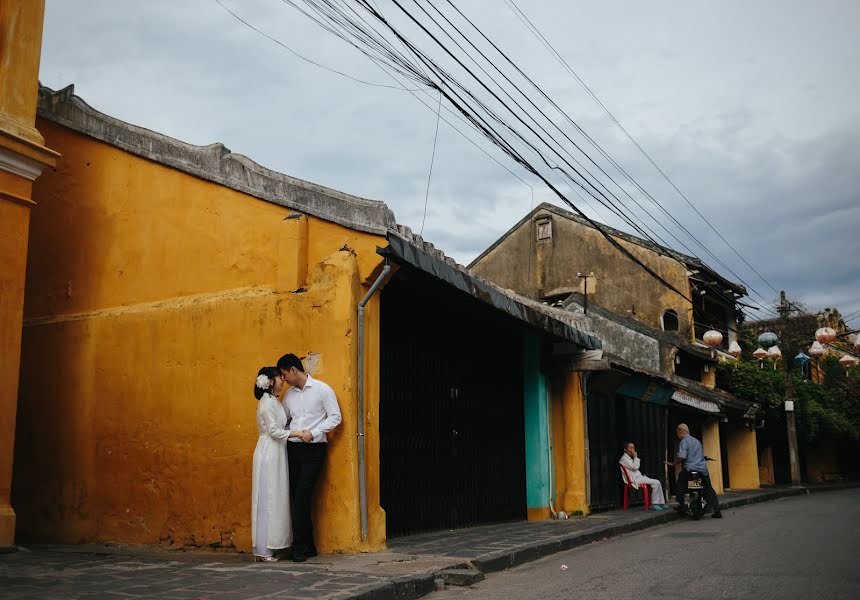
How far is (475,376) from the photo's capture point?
37.0 ft

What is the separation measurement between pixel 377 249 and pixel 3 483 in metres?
4.25

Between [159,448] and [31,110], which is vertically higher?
[31,110]

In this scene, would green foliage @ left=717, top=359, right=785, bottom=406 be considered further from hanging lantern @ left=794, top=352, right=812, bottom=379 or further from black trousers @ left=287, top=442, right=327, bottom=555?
black trousers @ left=287, top=442, right=327, bottom=555

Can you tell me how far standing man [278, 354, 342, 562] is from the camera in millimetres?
7340

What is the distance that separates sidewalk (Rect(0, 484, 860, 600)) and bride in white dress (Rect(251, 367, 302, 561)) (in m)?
0.23

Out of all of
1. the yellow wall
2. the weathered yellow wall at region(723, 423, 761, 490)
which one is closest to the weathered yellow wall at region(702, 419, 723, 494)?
the weathered yellow wall at region(723, 423, 761, 490)

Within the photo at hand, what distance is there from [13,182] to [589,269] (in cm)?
2210

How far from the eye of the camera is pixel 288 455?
759cm

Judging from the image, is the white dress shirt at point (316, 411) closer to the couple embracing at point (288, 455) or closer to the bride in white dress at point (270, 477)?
the couple embracing at point (288, 455)

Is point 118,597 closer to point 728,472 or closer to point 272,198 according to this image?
point 272,198

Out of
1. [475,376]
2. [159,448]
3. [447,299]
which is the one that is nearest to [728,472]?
[475,376]

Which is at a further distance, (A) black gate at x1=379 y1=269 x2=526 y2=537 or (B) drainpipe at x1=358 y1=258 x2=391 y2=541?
(A) black gate at x1=379 y1=269 x2=526 y2=537

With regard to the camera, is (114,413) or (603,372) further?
(603,372)

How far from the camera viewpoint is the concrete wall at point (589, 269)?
2655 cm
